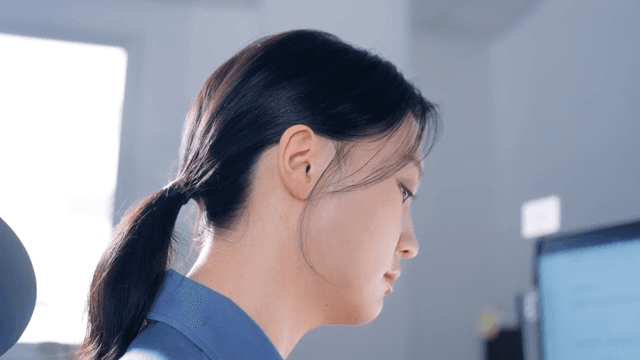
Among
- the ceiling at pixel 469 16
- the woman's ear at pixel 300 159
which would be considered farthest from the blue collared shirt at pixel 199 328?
the ceiling at pixel 469 16

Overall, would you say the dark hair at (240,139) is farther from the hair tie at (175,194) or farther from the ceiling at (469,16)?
the ceiling at (469,16)

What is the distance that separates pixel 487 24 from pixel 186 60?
116 centimetres

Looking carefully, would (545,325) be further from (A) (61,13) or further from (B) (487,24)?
(A) (61,13)

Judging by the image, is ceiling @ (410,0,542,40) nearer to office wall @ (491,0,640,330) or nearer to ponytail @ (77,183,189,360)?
office wall @ (491,0,640,330)

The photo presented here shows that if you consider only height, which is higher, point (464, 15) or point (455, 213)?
point (464, 15)

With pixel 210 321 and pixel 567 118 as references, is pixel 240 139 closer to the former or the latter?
pixel 210 321

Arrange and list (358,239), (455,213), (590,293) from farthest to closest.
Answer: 1. (455,213)
2. (590,293)
3. (358,239)

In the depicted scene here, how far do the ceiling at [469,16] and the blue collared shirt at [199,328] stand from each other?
1.65 meters

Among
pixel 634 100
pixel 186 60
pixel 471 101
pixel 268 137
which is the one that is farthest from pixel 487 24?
pixel 268 137

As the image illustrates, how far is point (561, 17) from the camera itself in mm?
1612

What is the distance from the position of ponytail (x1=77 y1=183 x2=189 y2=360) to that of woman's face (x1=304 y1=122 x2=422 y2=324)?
0.16 m

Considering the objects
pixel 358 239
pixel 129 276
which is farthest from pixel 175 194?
pixel 358 239

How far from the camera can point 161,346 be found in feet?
1.40

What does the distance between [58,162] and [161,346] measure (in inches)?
48.5
